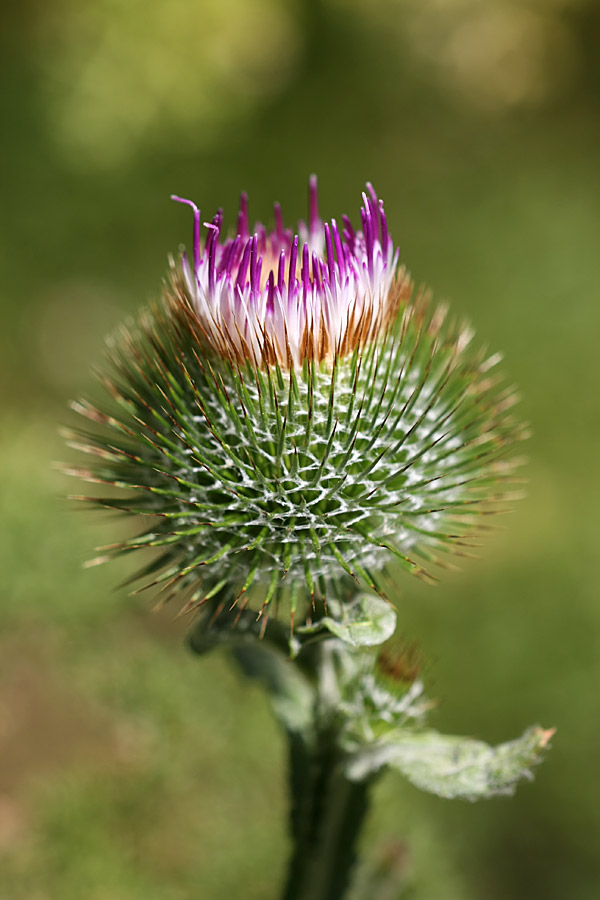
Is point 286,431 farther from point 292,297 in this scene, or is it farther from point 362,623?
point 362,623

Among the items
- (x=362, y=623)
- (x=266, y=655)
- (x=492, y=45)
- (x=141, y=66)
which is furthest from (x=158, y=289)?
(x=362, y=623)

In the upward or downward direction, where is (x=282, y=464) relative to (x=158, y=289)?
downward

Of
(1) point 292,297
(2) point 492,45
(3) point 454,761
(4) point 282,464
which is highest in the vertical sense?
(2) point 492,45

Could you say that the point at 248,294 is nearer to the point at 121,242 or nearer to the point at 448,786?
the point at 448,786

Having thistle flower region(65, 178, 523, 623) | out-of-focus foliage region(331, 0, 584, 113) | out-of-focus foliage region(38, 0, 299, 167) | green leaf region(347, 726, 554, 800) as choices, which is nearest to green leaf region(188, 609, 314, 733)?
thistle flower region(65, 178, 523, 623)

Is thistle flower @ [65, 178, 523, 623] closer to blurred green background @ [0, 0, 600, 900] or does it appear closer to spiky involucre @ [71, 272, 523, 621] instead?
spiky involucre @ [71, 272, 523, 621]

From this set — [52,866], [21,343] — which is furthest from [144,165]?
[52,866]
